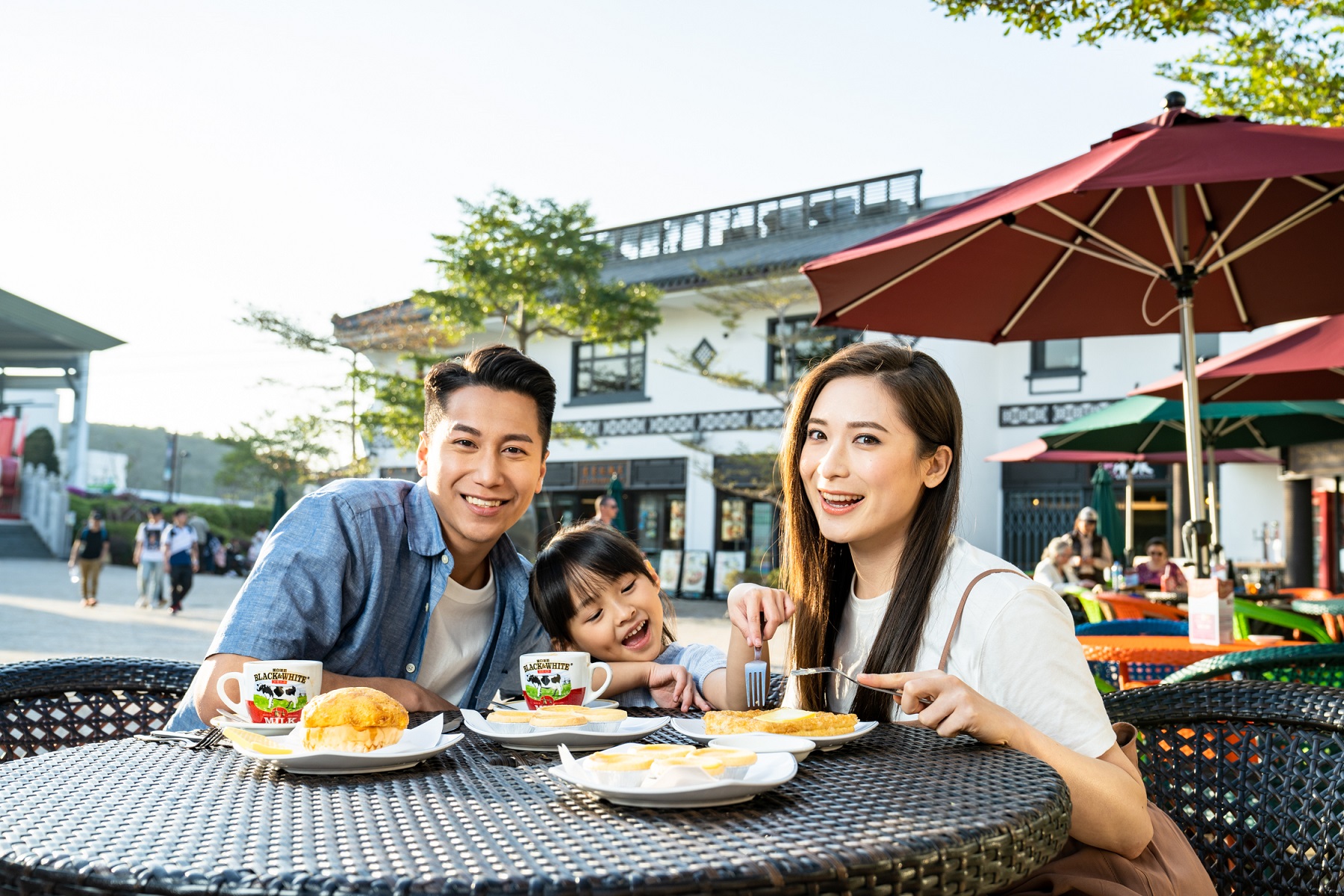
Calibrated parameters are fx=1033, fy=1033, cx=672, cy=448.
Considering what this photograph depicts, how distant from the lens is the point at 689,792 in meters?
1.13

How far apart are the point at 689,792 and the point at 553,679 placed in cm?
85

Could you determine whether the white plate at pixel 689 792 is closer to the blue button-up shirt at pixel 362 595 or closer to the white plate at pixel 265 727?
the white plate at pixel 265 727

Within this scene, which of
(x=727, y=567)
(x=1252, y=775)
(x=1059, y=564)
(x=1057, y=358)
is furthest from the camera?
(x=727, y=567)

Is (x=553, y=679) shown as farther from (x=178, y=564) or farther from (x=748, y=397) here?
(x=748, y=397)

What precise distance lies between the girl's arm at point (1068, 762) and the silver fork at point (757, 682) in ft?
1.55

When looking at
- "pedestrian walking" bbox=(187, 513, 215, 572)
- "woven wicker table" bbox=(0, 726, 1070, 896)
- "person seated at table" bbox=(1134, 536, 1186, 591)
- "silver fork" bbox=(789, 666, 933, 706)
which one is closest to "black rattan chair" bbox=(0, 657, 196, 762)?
"woven wicker table" bbox=(0, 726, 1070, 896)

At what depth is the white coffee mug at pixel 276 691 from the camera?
1.70 meters

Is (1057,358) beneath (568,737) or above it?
above

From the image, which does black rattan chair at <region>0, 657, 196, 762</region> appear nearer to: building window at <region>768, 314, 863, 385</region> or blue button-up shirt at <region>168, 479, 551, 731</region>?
blue button-up shirt at <region>168, 479, 551, 731</region>

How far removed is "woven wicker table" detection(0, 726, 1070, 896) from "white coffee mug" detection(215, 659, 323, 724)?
0.25m

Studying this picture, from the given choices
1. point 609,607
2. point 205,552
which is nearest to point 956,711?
point 609,607

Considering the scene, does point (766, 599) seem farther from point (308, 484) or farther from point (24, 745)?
point (308, 484)

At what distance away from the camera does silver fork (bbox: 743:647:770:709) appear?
1.98 meters

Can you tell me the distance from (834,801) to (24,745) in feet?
5.80
